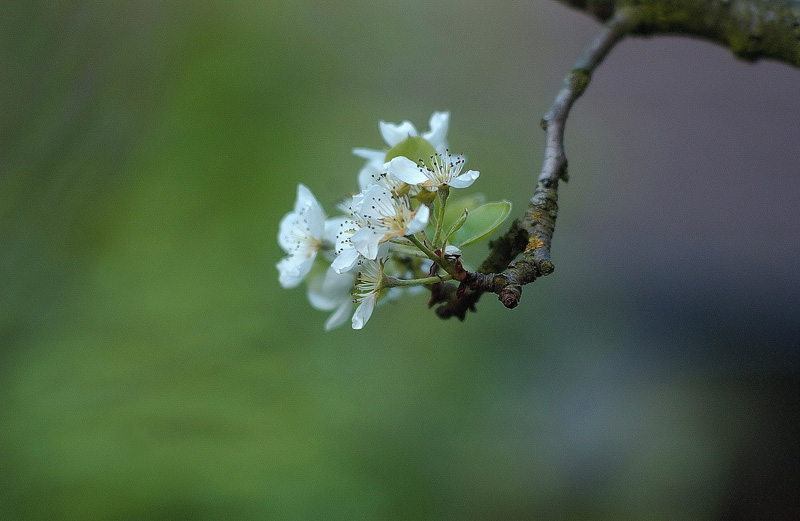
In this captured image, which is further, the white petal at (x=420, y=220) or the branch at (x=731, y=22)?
the branch at (x=731, y=22)

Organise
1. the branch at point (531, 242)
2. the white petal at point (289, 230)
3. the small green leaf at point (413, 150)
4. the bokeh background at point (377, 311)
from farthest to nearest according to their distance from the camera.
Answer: the bokeh background at point (377, 311) < the white petal at point (289, 230) < the small green leaf at point (413, 150) < the branch at point (531, 242)

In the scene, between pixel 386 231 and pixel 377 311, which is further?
pixel 377 311

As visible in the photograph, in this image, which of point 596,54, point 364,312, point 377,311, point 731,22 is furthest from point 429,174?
point 377,311

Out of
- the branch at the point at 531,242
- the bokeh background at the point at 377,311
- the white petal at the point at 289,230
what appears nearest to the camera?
the branch at the point at 531,242

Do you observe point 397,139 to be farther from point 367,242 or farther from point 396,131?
point 367,242

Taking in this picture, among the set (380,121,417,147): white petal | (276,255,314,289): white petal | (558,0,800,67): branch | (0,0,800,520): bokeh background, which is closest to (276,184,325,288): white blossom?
(276,255,314,289): white petal

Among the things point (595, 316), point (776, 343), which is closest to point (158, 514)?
point (595, 316)

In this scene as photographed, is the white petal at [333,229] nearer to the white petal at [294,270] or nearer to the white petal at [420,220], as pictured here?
the white petal at [294,270]

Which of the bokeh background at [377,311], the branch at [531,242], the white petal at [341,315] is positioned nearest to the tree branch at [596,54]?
the branch at [531,242]
